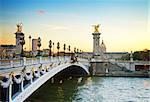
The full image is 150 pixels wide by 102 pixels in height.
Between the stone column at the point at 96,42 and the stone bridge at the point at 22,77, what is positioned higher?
the stone column at the point at 96,42

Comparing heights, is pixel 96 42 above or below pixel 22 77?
above

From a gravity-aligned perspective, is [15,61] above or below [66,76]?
Answer: above

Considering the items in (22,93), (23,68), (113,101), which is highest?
(23,68)

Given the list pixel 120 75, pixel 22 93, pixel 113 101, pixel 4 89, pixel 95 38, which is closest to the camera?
pixel 4 89

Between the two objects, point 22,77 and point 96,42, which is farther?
point 96,42

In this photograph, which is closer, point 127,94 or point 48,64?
point 48,64

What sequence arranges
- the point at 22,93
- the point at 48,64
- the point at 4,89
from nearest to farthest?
the point at 4,89
the point at 22,93
the point at 48,64

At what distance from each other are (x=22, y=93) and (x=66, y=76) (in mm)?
13526

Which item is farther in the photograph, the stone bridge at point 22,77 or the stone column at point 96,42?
the stone column at point 96,42

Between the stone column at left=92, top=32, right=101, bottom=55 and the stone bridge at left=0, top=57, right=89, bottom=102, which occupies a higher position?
the stone column at left=92, top=32, right=101, bottom=55

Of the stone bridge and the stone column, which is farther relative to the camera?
the stone column

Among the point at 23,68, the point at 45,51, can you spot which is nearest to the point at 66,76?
the point at 45,51

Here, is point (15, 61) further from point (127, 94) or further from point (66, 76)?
point (66, 76)

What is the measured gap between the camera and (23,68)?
6.50 meters
